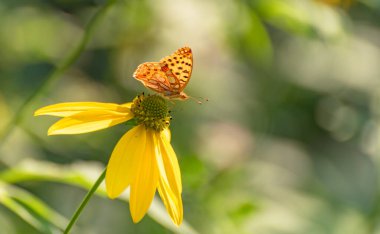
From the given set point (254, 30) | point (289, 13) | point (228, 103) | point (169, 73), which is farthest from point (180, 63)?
point (228, 103)

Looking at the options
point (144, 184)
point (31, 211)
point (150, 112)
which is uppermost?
point (150, 112)

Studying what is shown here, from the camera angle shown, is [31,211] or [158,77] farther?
[158,77]

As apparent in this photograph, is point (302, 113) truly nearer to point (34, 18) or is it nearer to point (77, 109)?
point (34, 18)

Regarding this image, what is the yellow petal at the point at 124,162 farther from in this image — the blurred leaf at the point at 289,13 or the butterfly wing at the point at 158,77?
the blurred leaf at the point at 289,13

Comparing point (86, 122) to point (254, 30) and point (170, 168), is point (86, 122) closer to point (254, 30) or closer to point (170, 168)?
point (170, 168)

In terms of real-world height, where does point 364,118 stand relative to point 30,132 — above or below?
above

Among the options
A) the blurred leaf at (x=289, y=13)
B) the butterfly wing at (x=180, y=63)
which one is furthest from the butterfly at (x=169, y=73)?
the blurred leaf at (x=289, y=13)

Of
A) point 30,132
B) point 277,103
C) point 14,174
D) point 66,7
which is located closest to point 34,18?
point 66,7
